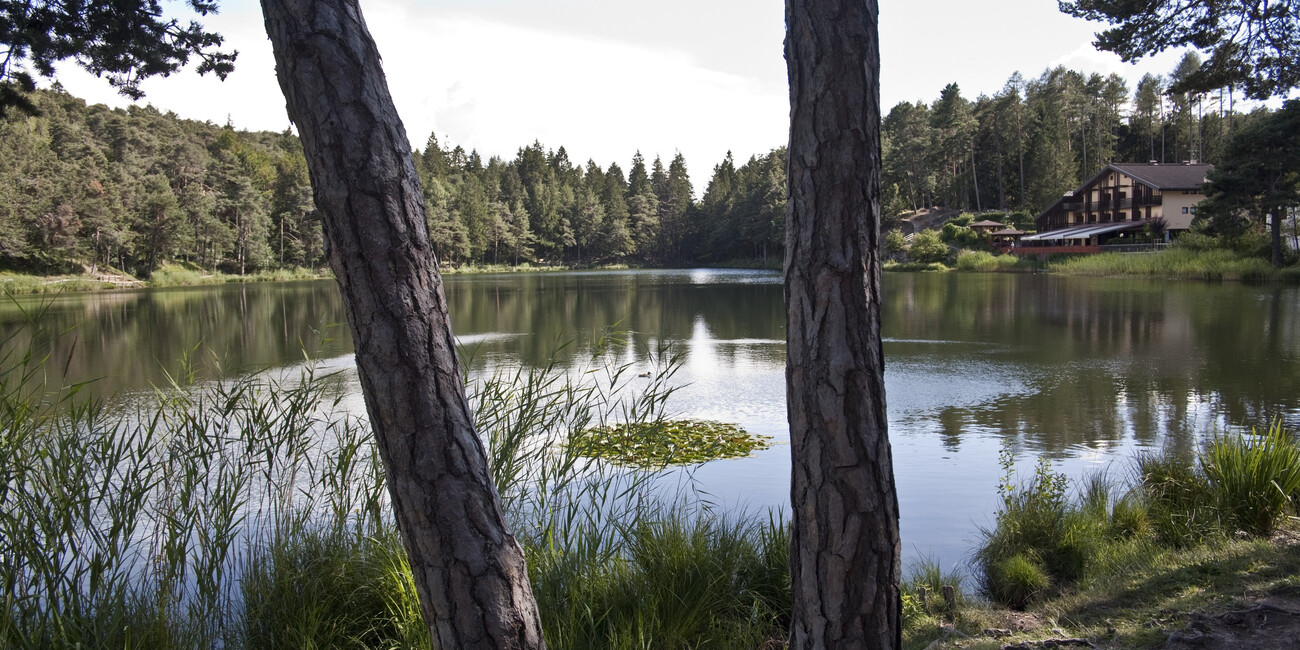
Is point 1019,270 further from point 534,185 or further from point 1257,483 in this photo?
point 534,185

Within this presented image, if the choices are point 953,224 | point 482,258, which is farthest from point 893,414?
point 482,258

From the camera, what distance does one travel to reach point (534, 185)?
85.1 metres

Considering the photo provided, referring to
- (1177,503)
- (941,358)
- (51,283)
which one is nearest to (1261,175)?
(941,358)

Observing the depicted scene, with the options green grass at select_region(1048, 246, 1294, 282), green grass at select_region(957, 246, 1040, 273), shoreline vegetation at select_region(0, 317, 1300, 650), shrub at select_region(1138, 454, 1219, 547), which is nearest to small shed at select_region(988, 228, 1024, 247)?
green grass at select_region(957, 246, 1040, 273)

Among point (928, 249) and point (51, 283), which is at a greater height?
point (928, 249)

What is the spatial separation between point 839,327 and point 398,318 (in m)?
1.00

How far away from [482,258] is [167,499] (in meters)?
73.1

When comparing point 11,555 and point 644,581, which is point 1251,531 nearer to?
point 644,581

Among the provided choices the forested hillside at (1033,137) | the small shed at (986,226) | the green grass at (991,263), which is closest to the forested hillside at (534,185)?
the forested hillside at (1033,137)

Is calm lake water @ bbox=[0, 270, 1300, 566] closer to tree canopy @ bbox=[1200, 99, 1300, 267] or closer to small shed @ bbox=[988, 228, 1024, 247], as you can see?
tree canopy @ bbox=[1200, 99, 1300, 267]

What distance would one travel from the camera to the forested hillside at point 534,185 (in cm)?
4053

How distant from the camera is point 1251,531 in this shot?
4.45 m

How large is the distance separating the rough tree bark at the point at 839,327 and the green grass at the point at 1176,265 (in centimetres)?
3100

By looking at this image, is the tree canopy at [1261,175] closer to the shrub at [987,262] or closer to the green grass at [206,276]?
the shrub at [987,262]
